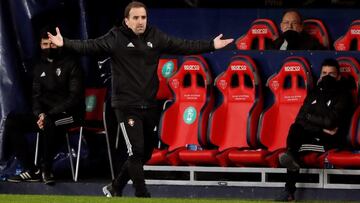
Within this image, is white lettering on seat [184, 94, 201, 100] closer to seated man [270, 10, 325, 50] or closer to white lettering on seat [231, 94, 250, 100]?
white lettering on seat [231, 94, 250, 100]

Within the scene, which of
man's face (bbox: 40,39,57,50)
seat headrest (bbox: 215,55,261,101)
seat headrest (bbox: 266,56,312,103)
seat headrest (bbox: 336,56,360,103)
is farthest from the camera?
man's face (bbox: 40,39,57,50)

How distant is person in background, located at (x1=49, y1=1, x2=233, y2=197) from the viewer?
43.3 ft

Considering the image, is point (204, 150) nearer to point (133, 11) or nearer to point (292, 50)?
point (292, 50)

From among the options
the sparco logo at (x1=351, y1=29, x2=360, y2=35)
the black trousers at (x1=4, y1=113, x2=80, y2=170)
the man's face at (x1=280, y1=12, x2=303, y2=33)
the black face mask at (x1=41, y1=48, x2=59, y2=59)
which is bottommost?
the black trousers at (x1=4, y1=113, x2=80, y2=170)

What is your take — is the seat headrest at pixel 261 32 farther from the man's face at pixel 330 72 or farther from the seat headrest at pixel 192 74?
the man's face at pixel 330 72

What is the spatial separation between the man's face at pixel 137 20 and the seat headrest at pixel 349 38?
2.83 metres

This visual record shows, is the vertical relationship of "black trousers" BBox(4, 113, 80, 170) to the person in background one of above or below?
below

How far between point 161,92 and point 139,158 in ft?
8.11

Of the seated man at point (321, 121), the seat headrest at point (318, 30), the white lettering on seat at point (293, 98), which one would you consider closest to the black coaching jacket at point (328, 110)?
the seated man at point (321, 121)

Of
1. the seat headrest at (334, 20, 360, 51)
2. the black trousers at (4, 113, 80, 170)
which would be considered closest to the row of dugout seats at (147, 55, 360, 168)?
the seat headrest at (334, 20, 360, 51)

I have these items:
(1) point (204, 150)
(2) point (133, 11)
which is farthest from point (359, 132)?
(2) point (133, 11)

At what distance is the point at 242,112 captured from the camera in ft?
49.7

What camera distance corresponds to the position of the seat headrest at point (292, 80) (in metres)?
14.9

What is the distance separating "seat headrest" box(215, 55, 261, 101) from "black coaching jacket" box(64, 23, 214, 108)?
1.72 meters
